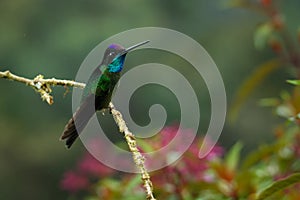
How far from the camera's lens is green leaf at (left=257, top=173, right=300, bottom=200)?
156 cm

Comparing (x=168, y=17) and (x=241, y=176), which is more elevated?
(x=168, y=17)

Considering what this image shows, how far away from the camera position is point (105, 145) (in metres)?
2.62

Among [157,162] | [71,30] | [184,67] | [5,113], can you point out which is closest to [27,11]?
[71,30]

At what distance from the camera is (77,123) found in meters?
1.75

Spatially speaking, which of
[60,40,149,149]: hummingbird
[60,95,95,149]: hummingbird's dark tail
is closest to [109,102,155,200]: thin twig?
[60,95,95,149]: hummingbird's dark tail

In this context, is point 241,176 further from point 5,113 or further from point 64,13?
point 64,13

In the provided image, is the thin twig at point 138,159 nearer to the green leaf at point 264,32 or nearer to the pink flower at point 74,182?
the pink flower at point 74,182

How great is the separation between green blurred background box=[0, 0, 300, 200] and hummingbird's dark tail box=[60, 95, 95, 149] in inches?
200

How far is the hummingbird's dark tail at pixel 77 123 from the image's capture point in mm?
1720

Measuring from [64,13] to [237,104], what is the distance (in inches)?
227

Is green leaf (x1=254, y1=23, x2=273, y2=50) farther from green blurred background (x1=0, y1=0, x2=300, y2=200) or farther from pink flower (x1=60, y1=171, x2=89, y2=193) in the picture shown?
green blurred background (x1=0, y1=0, x2=300, y2=200)

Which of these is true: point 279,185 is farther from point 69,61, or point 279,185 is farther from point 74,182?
point 69,61

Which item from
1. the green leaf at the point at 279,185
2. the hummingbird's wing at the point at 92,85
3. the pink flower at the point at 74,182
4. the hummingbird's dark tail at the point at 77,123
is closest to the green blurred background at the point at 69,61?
the pink flower at the point at 74,182

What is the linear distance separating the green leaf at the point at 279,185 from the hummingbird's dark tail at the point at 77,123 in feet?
1.73
